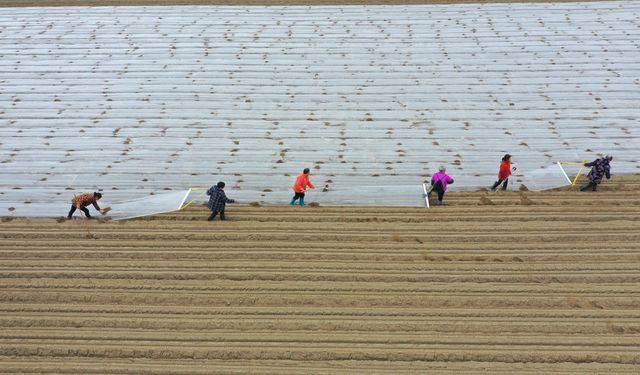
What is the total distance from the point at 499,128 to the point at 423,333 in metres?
6.04

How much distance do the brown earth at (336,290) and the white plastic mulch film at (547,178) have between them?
0.83ft

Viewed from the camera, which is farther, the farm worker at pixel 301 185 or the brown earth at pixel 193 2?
the brown earth at pixel 193 2

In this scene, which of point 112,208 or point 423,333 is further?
point 112,208

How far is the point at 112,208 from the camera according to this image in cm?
803

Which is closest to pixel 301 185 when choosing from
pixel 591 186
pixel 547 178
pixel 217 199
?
pixel 217 199

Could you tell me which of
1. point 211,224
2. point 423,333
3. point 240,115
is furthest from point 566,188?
point 240,115

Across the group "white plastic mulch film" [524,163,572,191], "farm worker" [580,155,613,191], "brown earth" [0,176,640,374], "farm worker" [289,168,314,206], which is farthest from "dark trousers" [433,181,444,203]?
"farm worker" [580,155,613,191]

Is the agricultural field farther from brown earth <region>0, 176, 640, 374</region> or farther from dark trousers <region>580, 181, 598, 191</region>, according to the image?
dark trousers <region>580, 181, 598, 191</region>

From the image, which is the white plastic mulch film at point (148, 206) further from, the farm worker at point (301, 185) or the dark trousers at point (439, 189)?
the dark trousers at point (439, 189)

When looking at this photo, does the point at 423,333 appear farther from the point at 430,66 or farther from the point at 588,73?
the point at 588,73

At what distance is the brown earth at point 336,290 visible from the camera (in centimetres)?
529

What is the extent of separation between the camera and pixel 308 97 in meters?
11.3

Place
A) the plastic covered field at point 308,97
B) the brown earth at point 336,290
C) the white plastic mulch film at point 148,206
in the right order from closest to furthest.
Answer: the brown earth at point 336,290, the white plastic mulch film at point 148,206, the plastic covered field at point 308,97

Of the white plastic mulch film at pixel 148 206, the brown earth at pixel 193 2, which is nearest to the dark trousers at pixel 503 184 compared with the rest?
the white plastic mulch film at pixel 148 206
